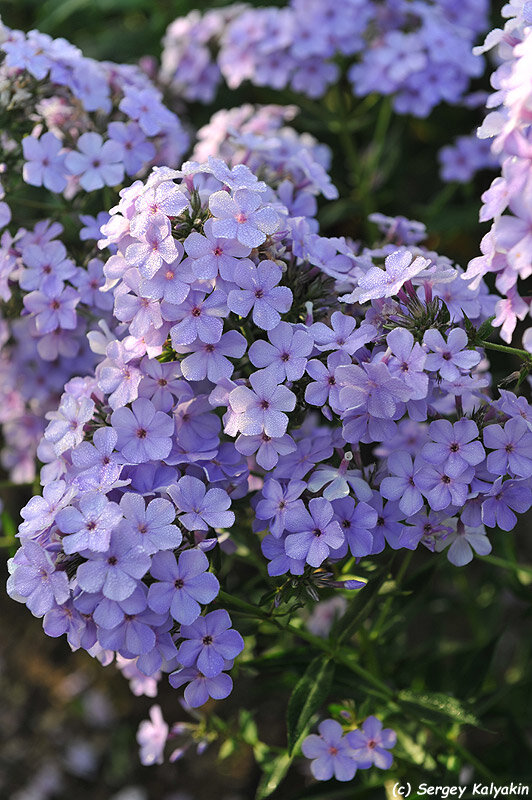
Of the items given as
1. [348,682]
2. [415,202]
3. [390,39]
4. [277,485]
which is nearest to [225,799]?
[348,682]

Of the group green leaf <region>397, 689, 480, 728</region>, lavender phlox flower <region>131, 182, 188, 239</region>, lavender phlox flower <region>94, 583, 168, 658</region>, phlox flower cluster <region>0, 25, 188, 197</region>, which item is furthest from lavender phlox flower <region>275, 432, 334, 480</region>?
phlox flower cluster <region>0, 25, 188, 197</region>

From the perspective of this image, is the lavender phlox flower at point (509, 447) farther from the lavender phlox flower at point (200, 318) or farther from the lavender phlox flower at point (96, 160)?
the lavender phlox flower at point (96, 160)

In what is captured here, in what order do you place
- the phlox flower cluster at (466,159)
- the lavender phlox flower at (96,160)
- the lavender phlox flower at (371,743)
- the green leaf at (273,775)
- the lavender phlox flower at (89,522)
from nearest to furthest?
the lavender phlox flower at (89,522) < the lavender phlox flower at (371,743) < the green leaf at (273,775) < the lavender phlox flower at (96,160) < the phlox flower cluster at (466,159)

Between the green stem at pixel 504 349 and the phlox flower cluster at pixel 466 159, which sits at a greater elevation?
the green stem at pixel 504 349

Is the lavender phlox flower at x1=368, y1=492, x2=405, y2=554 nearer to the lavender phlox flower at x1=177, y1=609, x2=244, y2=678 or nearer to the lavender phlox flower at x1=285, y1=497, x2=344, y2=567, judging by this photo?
the lavender phlox flower at x1=285, y1=497, x2=344, y2=567

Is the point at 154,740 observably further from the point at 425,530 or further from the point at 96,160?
the point at 96,160

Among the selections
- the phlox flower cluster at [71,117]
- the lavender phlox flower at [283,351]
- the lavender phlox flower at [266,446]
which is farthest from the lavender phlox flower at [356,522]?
the phlox flower cluster at [71,117]

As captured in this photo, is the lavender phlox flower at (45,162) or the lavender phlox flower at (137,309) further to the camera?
the lavender phlox flower at (45,162)

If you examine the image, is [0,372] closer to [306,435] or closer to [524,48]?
[306,435]
